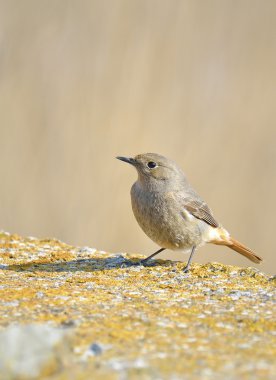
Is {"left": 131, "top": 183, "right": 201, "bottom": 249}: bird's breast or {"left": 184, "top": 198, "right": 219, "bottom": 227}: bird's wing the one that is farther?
{"left": 184, "top": 198, "right": 219, "bottom": 227}: bird's wing

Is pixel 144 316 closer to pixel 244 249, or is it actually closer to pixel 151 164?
pixel 151 164

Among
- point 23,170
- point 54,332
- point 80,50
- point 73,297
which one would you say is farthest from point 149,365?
point 80,50

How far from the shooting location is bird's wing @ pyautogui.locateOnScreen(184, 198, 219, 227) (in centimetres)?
550

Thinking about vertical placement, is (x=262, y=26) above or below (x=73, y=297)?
above

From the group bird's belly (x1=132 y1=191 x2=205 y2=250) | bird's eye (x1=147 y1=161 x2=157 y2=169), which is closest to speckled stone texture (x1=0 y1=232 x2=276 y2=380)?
bird's belly (x1=132 y1=191 x2=205 y2=250)

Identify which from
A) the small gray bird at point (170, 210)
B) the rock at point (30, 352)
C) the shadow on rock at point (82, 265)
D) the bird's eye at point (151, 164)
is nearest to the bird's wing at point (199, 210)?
the small gray bird at point (170, 210)

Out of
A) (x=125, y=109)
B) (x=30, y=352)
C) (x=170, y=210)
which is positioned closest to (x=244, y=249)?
(x=170, y=210)

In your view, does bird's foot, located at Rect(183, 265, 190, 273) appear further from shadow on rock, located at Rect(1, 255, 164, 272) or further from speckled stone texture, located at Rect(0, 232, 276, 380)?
shadow on rock, located at Rect(1, 255, 164, 272)

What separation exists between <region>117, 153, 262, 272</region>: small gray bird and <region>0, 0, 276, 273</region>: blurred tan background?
3.14 feet

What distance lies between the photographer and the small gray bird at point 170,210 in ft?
17.2

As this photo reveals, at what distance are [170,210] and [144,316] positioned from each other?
8.59 feet

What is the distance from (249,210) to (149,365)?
479 cm

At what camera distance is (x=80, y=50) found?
6.61 metres

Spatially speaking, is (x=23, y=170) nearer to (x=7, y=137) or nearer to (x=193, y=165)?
(x=7, y=137)
